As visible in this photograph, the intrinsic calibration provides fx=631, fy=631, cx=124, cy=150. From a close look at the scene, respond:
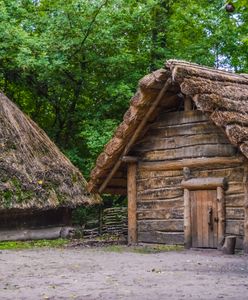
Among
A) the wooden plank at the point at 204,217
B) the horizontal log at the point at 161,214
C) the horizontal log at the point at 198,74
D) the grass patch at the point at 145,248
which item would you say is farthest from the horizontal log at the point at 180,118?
the grass patch at the point at 145,248

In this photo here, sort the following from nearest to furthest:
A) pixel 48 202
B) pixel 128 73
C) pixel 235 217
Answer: pixel 235 217 → pixel 48 202 → pixel 128 73

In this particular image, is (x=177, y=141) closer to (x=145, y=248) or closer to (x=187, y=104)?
(x=187, y=104)

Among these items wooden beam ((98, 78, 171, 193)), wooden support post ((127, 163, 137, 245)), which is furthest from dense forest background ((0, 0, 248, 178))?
wooden support post ((127, 163, 137, 245))

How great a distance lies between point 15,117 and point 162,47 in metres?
7.55

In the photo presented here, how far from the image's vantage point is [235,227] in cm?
1410

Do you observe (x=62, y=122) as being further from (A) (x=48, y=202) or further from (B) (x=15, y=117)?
(A) (x=48, y=202)

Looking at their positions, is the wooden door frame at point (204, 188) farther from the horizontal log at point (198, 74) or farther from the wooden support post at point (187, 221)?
→ the horizontal log at point (198, 74)

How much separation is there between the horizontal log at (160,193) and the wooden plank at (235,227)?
5.12 feet

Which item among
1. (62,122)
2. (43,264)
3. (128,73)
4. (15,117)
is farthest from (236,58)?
(43,264)

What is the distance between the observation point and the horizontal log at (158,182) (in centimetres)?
1545

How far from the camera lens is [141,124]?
15.8 m

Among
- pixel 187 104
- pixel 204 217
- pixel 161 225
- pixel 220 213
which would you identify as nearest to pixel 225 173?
pixel 220 213

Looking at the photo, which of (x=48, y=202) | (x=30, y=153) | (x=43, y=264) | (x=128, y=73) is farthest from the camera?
(x=128, y=73)

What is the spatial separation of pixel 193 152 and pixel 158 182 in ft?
4.64
